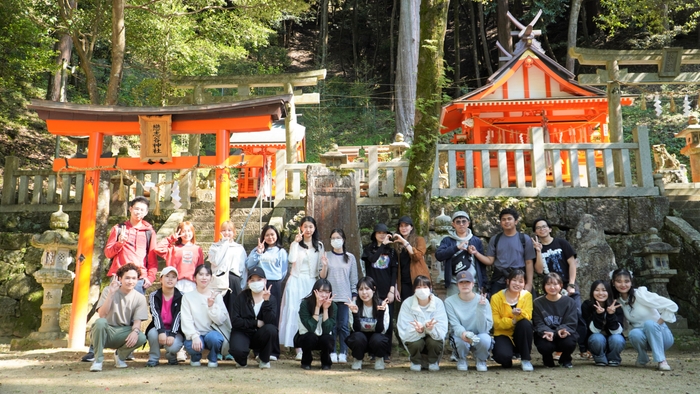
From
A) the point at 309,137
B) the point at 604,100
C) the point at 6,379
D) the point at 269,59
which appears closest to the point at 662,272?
the point at 604,100

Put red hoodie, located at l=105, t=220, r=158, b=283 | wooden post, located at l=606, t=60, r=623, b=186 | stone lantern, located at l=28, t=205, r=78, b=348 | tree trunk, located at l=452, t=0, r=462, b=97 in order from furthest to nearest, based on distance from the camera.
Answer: tree trunk, located at l=452, t=0, r=462, b=97
wooden post, located at l=606, t=60, r=623, b=186
stone lantern, located at l=28, t=205, r=78, b=348
red hoodie, located at l=105, t=220, r=158, b=283

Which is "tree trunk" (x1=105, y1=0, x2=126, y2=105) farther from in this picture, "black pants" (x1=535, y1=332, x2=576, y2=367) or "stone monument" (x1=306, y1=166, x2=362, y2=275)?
"black pants" (x1=535, y1=332, x2=576, y2=367)

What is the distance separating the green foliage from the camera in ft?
70.0

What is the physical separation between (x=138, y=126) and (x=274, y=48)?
58.4ft

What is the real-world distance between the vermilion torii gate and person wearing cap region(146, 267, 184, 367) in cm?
174

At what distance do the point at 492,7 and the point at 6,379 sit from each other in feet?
71.3

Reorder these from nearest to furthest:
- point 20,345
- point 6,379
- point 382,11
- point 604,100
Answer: point 6,379 < point 20,345 < point 604,100 < point 382,11

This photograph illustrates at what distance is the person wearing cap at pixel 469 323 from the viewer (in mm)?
4773

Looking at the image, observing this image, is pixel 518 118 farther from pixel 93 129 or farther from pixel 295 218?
pixel 93 129

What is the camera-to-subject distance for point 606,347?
197 inches

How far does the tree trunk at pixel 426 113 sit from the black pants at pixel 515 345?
2.28 m

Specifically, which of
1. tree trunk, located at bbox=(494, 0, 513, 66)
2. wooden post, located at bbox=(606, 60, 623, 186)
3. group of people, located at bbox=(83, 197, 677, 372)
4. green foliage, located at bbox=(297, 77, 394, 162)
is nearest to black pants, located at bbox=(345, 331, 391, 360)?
group of people, located at bbox=(83, 197, 677, 372)

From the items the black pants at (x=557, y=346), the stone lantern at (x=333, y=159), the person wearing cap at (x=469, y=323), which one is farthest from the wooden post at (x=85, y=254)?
the black pants at (x=557, y=346)

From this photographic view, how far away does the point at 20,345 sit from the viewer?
6.52 meters
